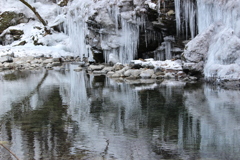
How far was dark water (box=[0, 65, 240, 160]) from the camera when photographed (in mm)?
4936

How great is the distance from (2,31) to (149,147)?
3376 cm

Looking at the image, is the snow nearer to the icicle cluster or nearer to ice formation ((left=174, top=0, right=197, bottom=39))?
ice formation ((left=174, top=0, right=197, bottom=39))

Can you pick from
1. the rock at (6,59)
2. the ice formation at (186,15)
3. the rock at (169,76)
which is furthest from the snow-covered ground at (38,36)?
the rock at (169,76)

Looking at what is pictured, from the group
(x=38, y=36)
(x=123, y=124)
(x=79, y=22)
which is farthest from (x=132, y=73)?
(x=38, y=36)

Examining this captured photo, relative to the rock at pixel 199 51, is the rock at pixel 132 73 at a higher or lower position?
lower

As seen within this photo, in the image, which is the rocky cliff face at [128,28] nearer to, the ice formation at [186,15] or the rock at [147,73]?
the ice formation at [186,15]

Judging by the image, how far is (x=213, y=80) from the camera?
1250 cm

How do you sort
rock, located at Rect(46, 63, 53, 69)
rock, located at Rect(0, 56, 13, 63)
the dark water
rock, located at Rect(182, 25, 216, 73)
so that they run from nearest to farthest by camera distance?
the dark water
rock, located at Rect(182, 25, 216, 73)
rock, located at Rect(46, 63, 53, 69)
rock, located at Rect(0, 56, 13, 63)

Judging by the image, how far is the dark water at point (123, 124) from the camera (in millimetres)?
4936

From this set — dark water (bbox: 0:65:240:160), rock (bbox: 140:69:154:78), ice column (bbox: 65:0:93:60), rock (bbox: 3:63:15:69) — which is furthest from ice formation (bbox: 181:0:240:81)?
rock (bbox: 3:63:15:69)

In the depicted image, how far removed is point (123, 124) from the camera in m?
6.75

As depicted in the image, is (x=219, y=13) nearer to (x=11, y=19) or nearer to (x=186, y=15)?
(x=186, y=15)

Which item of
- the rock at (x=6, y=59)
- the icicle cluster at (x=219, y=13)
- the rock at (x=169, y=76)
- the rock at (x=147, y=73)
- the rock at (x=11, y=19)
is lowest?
the rock at (x=169, y=76)

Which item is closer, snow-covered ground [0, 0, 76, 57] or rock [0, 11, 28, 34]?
snow-covered ground [0, 0, 76, 57]
